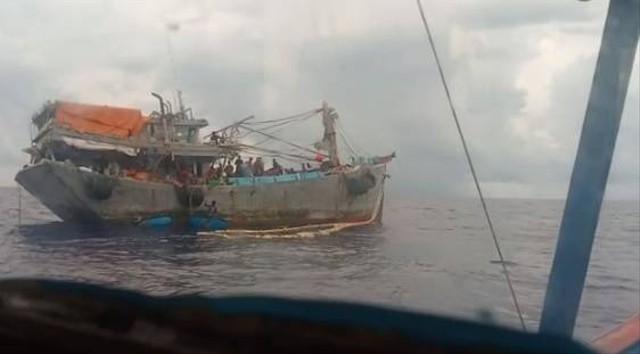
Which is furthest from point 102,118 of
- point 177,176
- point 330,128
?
point 330,128

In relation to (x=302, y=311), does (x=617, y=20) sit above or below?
above

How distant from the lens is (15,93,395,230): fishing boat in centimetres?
296

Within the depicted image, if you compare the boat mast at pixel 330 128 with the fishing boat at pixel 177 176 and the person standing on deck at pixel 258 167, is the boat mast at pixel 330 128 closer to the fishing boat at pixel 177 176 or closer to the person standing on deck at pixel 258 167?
the fishing boat at pixel 177 176

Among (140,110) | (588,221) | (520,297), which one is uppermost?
(140,110)

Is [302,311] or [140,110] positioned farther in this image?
[140,110]

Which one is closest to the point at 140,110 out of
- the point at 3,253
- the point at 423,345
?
the point at 3,253

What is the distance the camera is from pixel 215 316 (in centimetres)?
142

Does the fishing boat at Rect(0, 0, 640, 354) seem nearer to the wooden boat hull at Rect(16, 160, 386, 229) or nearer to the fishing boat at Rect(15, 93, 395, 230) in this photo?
the fishing boat at Rect(15, 93, 395, 230)

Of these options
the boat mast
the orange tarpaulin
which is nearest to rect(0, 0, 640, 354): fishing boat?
the boat mast

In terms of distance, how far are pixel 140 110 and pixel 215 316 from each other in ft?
5.21

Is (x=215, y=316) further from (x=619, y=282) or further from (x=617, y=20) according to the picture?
(x=617, y=20)

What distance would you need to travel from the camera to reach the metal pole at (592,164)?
1778 mm

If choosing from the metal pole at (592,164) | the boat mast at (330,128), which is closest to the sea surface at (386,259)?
the metal pole at (592,164)

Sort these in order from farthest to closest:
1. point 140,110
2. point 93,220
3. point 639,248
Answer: point 93,220, point 140,110, point 639,248
